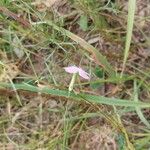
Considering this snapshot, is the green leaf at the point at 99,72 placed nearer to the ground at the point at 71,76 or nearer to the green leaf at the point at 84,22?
the ground at the point at 71,76

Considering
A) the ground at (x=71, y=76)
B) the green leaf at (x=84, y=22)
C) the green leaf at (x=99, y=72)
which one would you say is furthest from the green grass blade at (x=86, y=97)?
the green leaf at (x=84, y=22)

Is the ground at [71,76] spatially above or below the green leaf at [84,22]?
below

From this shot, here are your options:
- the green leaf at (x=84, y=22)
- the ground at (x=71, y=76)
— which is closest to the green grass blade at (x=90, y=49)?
the ground at (x=71, y=76)

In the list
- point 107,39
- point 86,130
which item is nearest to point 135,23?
point 107,39

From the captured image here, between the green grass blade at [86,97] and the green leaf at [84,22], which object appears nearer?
the green grass blade at [86,97]

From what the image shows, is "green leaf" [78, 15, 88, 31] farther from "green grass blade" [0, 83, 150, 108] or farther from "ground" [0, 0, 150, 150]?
"green grass blade" [0, 83, 150, 108]

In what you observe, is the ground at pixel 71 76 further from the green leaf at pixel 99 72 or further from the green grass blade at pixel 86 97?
the green grass blade at pixel 86 97

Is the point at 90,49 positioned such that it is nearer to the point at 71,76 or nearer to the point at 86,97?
the point at 86,97

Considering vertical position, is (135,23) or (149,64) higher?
(135,23)

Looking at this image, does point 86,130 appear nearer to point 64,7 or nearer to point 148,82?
point 148,82

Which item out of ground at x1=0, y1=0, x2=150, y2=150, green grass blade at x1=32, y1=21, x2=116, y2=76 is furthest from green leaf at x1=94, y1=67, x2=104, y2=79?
green grass blade at x1=32, y1=21, x2=116, y2=76

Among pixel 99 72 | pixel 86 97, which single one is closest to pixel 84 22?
pixel 99 72
